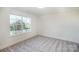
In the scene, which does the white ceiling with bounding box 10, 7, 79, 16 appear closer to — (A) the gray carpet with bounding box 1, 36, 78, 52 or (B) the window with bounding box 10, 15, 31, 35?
(B) the window with bounding box 10, 15, 31, 35

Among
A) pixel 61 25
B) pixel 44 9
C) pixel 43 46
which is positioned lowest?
pixel 43 46

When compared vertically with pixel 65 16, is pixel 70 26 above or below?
below

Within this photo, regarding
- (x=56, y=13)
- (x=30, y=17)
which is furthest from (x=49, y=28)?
(x=30, y=17)

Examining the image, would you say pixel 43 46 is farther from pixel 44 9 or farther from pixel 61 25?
pixel 44 9

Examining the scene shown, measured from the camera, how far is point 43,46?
4.97 ft

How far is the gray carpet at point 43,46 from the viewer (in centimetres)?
148

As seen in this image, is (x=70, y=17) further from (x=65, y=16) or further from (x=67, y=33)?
(x=67, y=33)

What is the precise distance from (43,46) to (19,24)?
22.4 inches

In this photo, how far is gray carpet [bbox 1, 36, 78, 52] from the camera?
1.48 metres

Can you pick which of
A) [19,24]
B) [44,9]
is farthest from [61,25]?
[19,24]

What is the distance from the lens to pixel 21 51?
1516 mm

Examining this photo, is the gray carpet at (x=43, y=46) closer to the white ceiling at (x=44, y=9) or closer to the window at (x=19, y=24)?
the window at (x=19, y=24)
